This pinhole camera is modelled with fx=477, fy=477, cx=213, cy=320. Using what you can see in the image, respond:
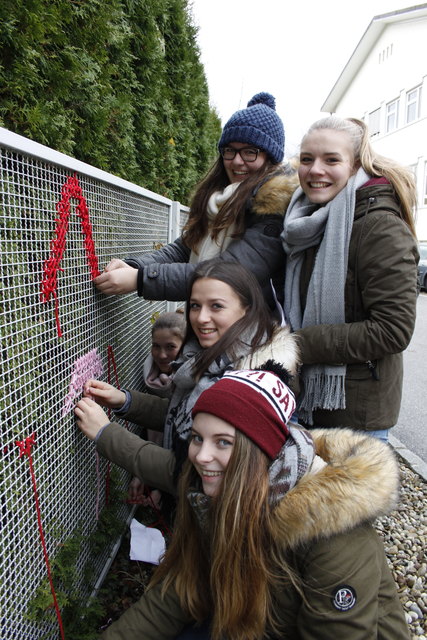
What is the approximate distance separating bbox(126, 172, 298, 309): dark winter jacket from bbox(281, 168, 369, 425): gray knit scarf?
0.07m

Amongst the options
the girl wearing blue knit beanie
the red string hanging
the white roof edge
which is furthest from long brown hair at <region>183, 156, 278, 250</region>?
the white roof edge

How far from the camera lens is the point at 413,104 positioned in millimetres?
21516

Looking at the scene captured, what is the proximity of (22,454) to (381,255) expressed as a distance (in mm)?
1387

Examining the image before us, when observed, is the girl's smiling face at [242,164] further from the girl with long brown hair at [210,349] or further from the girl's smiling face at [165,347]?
the girl's smiling face at [165,347]

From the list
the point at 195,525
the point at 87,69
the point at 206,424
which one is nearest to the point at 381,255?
the point at 206,424

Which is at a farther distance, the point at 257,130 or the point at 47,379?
the point at 257,130

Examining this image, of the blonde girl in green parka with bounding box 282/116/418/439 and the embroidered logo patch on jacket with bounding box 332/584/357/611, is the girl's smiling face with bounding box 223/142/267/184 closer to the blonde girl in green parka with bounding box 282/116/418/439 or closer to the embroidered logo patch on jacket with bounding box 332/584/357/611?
the blonde girl in green parka with bounding box 282/116/418/439

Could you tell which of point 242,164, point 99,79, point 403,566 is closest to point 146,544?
point 403,566

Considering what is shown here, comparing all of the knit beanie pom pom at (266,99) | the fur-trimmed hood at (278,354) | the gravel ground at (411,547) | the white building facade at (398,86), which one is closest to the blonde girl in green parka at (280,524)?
the fur-trimmed hood at (278,354)

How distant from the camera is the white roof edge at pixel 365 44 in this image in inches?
849

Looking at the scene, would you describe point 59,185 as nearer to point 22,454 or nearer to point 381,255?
point 22,454

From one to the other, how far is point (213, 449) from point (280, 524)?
28 centimetres

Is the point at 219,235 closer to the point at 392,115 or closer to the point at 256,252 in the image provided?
the point at 256,252

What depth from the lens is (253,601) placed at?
1.41 metres
